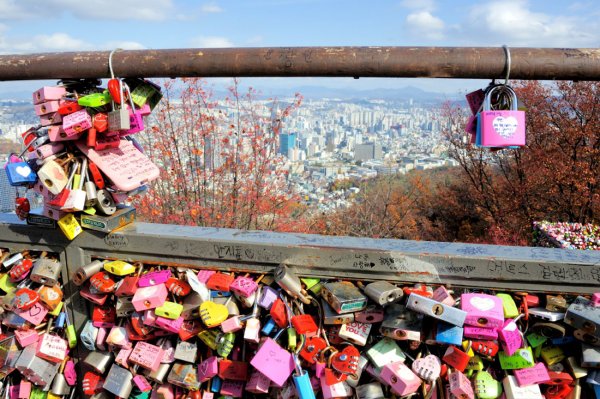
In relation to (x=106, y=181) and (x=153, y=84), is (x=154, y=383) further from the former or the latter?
(x=153, y=84)

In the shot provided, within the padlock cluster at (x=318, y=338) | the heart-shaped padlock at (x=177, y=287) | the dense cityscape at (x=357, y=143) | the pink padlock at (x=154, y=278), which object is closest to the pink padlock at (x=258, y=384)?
the padlock cluster at (x=318, y=338)

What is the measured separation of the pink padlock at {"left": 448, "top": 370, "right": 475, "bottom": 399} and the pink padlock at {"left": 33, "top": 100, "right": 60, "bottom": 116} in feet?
8.33

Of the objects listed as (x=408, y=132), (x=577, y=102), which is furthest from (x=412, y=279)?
(x=408, y=132)

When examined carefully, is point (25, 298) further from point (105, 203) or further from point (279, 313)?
point (279, 313)

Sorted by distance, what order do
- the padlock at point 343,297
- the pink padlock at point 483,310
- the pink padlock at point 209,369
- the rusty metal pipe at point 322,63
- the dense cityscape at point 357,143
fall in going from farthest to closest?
the dense cityscape at point 357,143 → the pink padlock at point 209,369 → the padlock at point 343,297 → the pink padlock at point 483,310 → the rusty metal pipe at point 322,63

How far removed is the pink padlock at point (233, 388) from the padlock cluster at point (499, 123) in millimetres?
1865

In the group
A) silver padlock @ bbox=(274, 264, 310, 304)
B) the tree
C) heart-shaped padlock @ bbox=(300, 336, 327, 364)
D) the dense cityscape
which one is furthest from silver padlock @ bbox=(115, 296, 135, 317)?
the dense cityscape

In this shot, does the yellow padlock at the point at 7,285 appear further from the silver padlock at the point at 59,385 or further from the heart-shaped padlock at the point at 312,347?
the heart-shaped padlock at the point at 312,347

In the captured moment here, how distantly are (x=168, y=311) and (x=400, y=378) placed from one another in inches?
51.4

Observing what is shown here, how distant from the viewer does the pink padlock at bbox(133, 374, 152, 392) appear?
9.87 feet

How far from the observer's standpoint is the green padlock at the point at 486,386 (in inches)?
101

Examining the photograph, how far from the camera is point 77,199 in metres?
2.81

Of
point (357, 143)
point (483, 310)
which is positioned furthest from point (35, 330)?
point (357, 143)

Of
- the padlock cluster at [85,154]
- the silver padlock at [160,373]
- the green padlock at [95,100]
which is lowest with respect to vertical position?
the silver padlock at [160,373]
